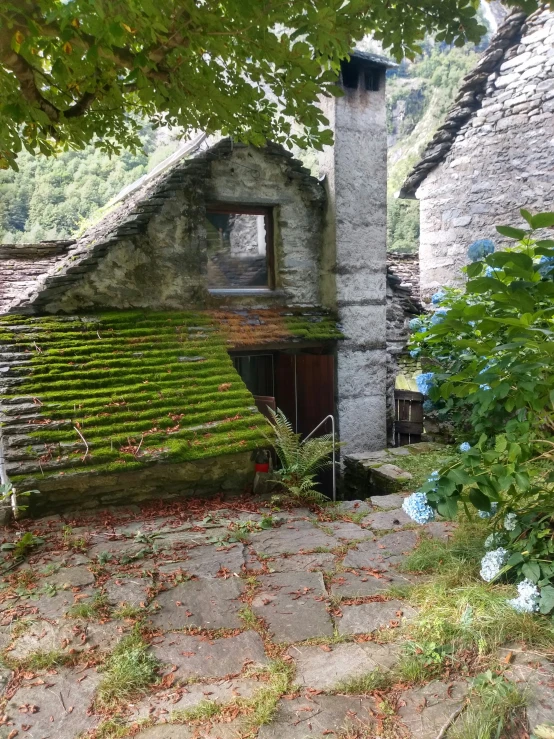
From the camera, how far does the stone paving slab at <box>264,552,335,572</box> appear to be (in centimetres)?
383

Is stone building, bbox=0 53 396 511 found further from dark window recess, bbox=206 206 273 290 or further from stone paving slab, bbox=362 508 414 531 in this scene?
stone paving slab, bbox=362 508 414 531

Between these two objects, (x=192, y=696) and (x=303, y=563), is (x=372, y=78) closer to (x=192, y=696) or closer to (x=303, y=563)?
(x=303, y=563)

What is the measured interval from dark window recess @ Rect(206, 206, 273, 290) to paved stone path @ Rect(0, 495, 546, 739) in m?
3.94

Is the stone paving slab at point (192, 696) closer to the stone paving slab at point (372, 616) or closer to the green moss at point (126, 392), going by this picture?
the stone paving slab at point (372, 616)

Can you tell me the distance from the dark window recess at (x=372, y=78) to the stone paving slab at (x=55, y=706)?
8515 millimetres

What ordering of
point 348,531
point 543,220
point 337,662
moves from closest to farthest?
point 543,220
point 337,662
point 348,531

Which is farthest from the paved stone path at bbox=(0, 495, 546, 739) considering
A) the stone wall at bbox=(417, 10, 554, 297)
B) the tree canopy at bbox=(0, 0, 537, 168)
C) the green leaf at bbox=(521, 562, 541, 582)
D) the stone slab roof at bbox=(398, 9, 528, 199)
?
the stone slab roof at bbox=(398, 9, 528, 199)

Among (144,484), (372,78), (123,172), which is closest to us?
(144,484)

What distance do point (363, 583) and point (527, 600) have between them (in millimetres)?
1221

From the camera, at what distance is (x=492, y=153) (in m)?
8.54

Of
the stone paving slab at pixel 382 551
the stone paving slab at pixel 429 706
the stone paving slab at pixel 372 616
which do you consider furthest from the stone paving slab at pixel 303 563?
the stone paving slab at pixel 429 706

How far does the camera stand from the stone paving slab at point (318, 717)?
2.20m

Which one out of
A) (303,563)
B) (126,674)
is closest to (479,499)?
(303,563)

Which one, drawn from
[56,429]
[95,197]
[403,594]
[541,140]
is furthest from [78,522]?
[95,197]
